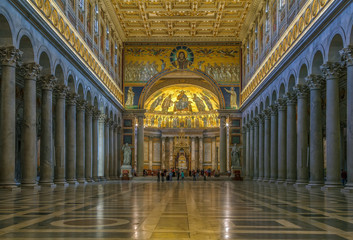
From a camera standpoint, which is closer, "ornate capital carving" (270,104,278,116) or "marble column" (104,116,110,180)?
"ornate capital carving" (270,104,278,116)

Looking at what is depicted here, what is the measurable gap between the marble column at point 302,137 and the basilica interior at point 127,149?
0.06 metres

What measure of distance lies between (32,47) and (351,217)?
1756 cm

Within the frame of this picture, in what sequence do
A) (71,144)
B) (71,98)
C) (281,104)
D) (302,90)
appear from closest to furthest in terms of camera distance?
1. (302,90)
2. (71,144)
3. (71,98)
4. (281,104)

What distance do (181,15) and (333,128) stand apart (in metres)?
27.3

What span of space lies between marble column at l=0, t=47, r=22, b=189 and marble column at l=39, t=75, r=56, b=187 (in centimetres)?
531

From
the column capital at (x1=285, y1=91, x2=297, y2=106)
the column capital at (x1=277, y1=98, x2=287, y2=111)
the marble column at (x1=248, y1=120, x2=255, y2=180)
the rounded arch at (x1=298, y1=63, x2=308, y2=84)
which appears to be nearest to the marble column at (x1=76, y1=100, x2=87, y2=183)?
the column capital at (x1=277, y1=98, x2=287, y2=111)

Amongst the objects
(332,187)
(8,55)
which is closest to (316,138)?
(332,187)

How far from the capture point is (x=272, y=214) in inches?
353

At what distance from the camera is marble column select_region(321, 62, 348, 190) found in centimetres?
2112

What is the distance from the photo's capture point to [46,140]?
80.4ft

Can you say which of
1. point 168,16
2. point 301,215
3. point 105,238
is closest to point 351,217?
point 301,215

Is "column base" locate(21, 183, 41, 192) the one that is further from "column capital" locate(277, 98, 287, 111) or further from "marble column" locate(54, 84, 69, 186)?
"column capital" locate(277, 98, 287, 111)

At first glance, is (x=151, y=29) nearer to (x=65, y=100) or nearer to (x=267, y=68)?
(x=267, y=68)

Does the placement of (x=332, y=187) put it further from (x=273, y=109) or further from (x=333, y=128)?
(x=273, y=109)
